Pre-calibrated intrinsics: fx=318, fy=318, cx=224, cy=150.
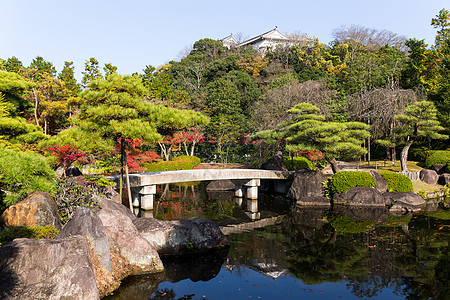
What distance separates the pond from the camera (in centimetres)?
806

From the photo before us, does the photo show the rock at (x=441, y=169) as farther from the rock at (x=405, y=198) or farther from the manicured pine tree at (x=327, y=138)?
the manicured pine tree at (x=327, y=138)

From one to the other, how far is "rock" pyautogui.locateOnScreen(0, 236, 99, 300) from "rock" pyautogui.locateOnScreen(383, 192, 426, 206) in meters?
17.0

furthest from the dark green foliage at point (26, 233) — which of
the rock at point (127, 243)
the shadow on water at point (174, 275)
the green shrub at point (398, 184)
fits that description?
the green shrub at point (398, 184)

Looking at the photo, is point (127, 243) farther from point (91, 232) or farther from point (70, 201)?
point (70, 201)

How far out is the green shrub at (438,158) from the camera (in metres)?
24.2

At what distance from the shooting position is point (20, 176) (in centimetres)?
809

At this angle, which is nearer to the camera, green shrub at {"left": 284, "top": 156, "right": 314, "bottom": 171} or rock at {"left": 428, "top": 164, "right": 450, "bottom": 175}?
rock at {"left": 428, "top": 164, "right": 450, "bottom": 175}

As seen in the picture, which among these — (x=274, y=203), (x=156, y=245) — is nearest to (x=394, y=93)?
(x=274, y=203)

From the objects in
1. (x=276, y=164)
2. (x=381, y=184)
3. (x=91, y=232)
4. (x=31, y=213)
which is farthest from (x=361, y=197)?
(x=31, y=213)

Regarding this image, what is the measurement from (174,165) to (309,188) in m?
14.1

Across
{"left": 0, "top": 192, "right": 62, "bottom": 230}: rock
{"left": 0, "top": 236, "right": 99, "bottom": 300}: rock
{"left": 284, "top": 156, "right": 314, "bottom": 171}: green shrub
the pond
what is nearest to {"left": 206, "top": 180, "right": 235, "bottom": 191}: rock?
{"left": 284, "top": 156, "right": 314, "bottom": 171}: green shrub

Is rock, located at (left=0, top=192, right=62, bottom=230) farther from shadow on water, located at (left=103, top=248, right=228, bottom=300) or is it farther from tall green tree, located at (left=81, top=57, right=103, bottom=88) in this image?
tall green tree, located at (left=81, top=57, right=103, bottom=88)

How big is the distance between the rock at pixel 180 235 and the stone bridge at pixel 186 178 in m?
5.12

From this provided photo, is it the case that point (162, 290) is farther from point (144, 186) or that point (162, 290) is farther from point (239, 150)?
point (239, 150)
